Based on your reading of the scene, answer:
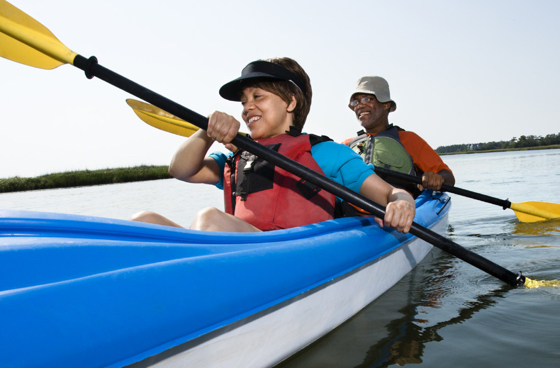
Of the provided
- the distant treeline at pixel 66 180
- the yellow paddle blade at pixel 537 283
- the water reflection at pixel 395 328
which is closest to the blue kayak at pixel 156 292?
the water reflection at pixel 395 328

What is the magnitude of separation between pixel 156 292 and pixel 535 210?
465cm

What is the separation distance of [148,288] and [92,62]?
1317 mm

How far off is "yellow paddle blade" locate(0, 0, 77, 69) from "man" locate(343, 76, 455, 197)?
2.66 meters

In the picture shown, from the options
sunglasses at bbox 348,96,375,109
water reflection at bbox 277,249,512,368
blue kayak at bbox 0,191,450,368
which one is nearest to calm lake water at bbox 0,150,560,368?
water reflection at bbox 277,249,512,368

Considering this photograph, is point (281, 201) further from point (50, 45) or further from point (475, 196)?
point (475, 196)

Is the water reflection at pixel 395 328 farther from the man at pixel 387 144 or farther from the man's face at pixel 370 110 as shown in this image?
the man's face at pixel 370 110

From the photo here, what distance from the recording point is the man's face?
402 centimetres

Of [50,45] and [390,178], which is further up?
[50,45]

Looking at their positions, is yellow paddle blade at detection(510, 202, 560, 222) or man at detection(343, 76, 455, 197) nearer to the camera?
man at detection(343, 76, 455, 197)

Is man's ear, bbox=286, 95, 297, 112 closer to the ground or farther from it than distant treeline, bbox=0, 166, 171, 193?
farther from it

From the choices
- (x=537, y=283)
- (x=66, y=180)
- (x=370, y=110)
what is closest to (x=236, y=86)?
(x=537, y=283)

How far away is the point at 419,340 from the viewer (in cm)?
178

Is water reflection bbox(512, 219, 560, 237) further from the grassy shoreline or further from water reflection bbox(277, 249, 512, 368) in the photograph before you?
the grassy shoreline

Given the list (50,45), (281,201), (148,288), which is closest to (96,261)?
(148,288)
